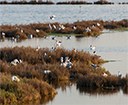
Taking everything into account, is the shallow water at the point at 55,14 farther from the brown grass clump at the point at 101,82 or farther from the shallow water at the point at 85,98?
the shallow water at the point at 85,98

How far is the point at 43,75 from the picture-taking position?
56.5 feet

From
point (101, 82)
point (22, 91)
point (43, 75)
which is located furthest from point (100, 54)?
point (22, 91)

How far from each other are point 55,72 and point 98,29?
21.1 metres

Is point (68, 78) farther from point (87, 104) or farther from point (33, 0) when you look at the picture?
point (33, 0)

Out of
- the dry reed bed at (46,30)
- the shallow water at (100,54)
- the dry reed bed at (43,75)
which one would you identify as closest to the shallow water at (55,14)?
the dry reed bed at (46,30)

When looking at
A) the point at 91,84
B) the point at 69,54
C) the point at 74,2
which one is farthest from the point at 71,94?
the point at 74,2

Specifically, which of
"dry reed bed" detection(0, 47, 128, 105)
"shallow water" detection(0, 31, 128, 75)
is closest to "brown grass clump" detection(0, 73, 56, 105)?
"dry reed bed" detection(0, 47, 128, 105)

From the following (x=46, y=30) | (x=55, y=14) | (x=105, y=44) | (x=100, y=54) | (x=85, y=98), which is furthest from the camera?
(x=55, y=14)

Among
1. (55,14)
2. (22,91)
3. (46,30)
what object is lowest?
(22,91)

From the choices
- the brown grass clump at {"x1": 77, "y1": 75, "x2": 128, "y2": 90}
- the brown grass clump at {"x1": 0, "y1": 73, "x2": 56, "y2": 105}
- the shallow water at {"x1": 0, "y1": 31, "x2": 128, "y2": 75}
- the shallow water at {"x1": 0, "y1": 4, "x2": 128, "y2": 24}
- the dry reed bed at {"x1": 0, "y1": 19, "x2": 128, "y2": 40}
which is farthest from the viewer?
the shallow water at {"x1": 0, "y1": 4, "x2": 128, "y2": 24}

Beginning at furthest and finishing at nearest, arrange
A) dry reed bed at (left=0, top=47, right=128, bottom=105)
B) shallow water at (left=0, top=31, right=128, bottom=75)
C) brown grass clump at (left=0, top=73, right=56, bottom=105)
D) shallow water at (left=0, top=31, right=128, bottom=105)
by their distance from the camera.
A: shallow water at (left=0, top=31, right=128, bottom=75)
shallow water at (left=0, top=31, right=128, bottom=105)
dry reed bed at (left=0, top=47, right=128, bottom=105)
brown grass clump at (left=0, top=73, right=56, bottom=105)

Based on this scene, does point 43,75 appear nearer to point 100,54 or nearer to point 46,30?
point 100,54

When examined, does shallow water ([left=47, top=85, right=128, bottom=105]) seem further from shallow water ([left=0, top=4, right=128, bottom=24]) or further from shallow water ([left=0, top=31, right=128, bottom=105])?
shallow water ([left=0, top=4, right=128, bottom=24])

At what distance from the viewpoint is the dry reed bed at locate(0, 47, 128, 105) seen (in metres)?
13.8
